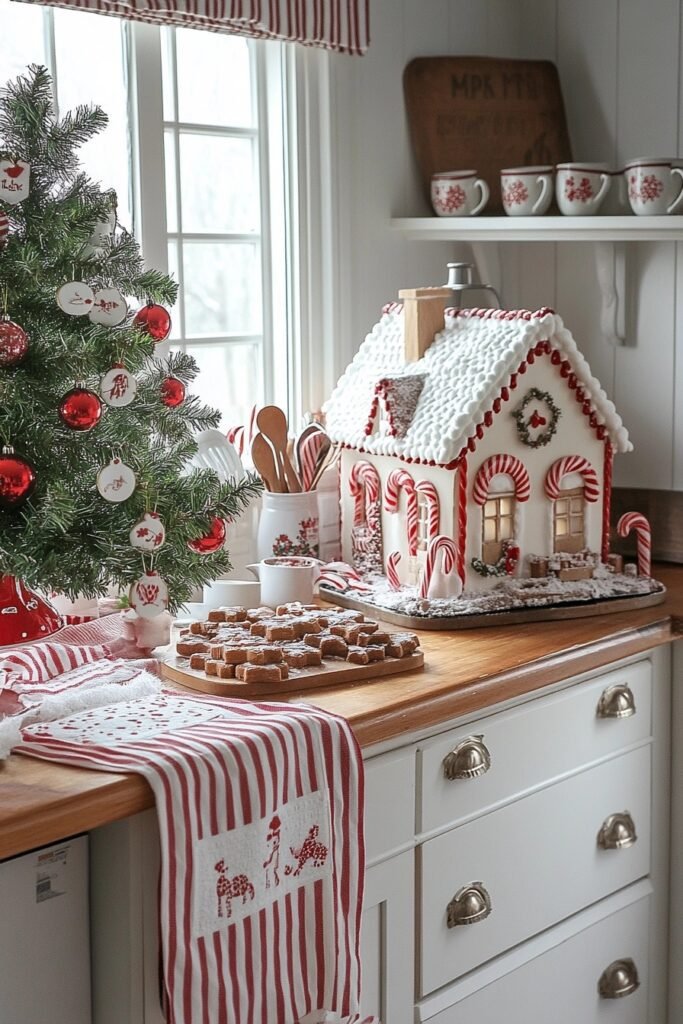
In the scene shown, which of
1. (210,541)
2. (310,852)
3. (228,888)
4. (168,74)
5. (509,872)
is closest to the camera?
(228,888)

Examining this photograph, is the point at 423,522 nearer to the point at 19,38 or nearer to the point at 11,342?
the point at 11,342

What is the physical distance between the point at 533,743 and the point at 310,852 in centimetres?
55

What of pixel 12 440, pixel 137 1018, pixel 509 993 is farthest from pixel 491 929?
pixel 12 440

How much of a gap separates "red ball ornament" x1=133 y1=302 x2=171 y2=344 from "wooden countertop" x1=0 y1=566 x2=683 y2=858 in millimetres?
538

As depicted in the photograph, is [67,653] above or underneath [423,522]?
underneath

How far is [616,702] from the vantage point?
7.54ft

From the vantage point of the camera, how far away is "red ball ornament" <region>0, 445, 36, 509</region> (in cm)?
175

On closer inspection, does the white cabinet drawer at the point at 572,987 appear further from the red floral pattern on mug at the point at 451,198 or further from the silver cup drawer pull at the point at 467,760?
the red floral pattern on mug at the point at 451,198

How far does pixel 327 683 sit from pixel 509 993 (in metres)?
0.63

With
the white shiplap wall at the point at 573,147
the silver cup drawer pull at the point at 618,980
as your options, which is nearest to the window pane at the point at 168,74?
the white shiplap wall at the point at 573,147

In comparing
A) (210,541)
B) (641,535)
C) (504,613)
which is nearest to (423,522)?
(504,613)

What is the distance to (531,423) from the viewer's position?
7.77 feet

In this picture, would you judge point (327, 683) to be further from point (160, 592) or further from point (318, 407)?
point (318, 407)

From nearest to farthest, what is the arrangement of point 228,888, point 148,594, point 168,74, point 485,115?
point 228,888 < point 148,594 < point 168,74 < point 485,115
